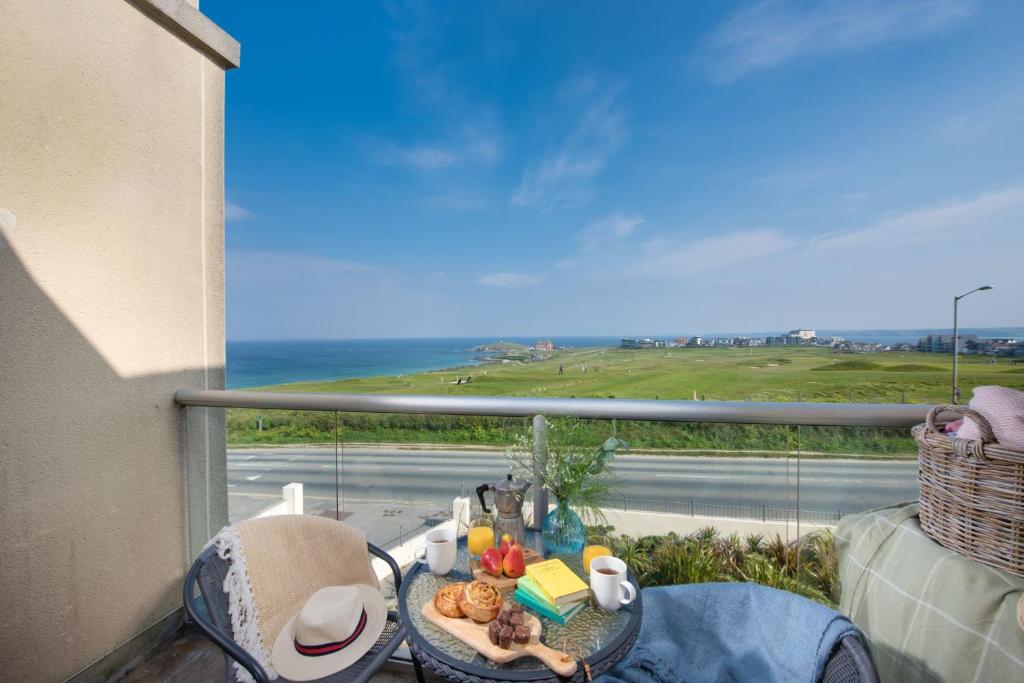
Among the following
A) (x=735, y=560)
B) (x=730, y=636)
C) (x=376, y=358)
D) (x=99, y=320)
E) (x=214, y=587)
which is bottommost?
(x=376, y=358)

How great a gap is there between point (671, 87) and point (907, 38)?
11.1 metres

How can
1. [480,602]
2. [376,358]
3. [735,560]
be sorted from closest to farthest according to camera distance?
[480,602]
[735,560]
[376,358]

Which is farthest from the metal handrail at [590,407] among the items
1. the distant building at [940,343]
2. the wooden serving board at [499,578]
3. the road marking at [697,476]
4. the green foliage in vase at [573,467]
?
the distant building at [940,343]

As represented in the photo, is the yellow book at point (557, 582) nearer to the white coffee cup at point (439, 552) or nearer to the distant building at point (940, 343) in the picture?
the white coffee cup at point (439, 552)

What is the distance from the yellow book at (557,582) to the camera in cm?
112

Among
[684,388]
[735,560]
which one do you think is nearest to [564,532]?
[735,560]

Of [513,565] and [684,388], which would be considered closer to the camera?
[513,565]

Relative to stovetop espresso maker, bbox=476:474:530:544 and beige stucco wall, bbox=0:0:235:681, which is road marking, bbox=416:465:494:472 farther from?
beige stucco wall, bbox=0:0:235:681

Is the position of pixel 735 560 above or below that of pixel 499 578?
below

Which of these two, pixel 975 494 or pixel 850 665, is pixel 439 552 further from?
pixel 975 494

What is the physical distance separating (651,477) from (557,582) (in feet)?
2.39

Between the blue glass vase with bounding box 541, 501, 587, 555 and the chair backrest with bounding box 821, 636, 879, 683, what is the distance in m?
0.69

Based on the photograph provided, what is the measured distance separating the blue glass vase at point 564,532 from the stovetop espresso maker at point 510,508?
0.37 ft

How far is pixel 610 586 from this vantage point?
1.12 meters
